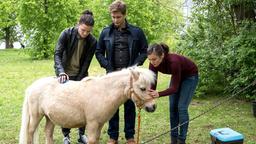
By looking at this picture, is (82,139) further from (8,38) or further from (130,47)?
(8,38)

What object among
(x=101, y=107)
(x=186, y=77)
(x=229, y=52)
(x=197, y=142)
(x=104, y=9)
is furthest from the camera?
(x=104, y=9)

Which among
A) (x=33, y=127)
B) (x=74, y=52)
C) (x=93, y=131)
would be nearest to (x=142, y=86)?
(x=93, y=131)

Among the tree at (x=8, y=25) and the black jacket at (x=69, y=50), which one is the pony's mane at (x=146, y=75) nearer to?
the black jacket at (x=69, y=50)

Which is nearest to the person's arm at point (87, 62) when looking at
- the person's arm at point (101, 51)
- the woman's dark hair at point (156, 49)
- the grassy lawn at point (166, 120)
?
the person's arm at point (101, 51)

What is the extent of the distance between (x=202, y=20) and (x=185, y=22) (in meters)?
0.72

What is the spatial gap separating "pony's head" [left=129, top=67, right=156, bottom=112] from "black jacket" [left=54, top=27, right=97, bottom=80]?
3.50ft

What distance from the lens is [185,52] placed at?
986 centimetres

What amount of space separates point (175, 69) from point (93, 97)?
110 cm

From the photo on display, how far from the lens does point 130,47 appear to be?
17.9 ft

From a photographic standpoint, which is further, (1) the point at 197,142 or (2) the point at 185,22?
(2) the point at 185,22

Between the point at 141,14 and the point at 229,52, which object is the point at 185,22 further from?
→ the point at 141,14

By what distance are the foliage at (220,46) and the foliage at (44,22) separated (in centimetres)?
1219

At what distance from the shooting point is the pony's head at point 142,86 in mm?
4551

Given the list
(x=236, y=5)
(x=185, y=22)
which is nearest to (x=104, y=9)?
(x=185, y=22)
